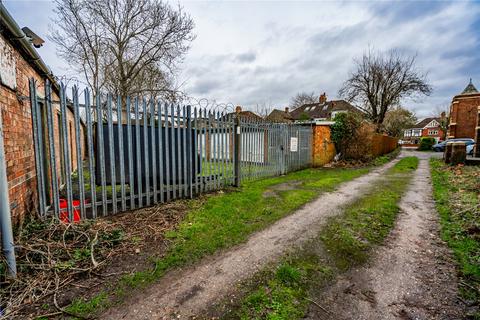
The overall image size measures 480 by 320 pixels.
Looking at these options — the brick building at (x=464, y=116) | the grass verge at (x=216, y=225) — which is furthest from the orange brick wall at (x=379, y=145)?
the grass verge at (x=216, y=225)

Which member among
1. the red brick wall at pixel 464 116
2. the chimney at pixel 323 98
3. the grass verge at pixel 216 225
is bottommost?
the grass verge at pixel 216 225

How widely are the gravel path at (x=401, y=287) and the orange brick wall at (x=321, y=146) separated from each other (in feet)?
29.1

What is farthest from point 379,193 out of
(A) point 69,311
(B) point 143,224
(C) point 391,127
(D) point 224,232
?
(C) point 391,127

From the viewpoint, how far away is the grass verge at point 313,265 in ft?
6.48

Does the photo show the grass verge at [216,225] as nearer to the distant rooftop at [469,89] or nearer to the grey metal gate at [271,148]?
the grey metal gate at [271,148]

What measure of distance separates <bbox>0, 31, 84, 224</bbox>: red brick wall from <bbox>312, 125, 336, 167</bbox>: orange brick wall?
11.3m

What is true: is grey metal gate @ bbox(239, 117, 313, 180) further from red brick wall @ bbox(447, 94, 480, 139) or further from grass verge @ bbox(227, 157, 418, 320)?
red brick wall @ bbox(447, 94, 480, 139)

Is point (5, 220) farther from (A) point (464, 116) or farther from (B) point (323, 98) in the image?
(B) point (323, 98)

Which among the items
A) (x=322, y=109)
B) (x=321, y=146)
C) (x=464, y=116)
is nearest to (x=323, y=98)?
(x=322, y=109)

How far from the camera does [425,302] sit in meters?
2.06

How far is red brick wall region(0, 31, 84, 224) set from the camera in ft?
9.52

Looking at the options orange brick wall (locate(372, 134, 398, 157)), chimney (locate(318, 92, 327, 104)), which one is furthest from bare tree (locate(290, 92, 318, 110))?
orange brick wall (locate(372, 134, 398, 157))

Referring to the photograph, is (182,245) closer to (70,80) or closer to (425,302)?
(425,302)

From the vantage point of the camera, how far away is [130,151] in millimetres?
4262
